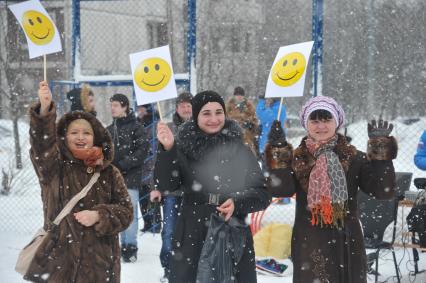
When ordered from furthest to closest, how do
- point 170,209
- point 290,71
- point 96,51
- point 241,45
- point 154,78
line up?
point 96,51 < point 241,45 < point 170,209 < point 290,71 < point 154,78

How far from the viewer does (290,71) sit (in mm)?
4836

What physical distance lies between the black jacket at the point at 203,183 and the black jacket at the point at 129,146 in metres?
2.71

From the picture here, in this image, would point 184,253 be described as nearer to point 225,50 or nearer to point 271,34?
point 271,34

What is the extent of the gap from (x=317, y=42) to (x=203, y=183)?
3.09 m

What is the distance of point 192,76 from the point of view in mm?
6738

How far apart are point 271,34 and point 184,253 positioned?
5464 millimetres

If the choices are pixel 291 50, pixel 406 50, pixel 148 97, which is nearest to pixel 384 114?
pixel 406 50

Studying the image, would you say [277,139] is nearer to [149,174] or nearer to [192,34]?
[192,34]

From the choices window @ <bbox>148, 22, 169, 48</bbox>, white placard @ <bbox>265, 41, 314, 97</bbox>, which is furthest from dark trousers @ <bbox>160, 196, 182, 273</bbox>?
window @ <bbox>148, 22, 169, 48</bbox>

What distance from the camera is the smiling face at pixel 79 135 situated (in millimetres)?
3439

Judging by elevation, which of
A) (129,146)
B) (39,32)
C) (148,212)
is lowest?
(148,212)

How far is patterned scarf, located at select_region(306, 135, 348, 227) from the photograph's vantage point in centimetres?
342

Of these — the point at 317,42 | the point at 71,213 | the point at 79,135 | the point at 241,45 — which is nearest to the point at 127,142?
the point at 317,42

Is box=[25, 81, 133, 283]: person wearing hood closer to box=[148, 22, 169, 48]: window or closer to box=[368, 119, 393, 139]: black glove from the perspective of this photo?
Answer: box=[368, 119, 393, 139]: black glove
